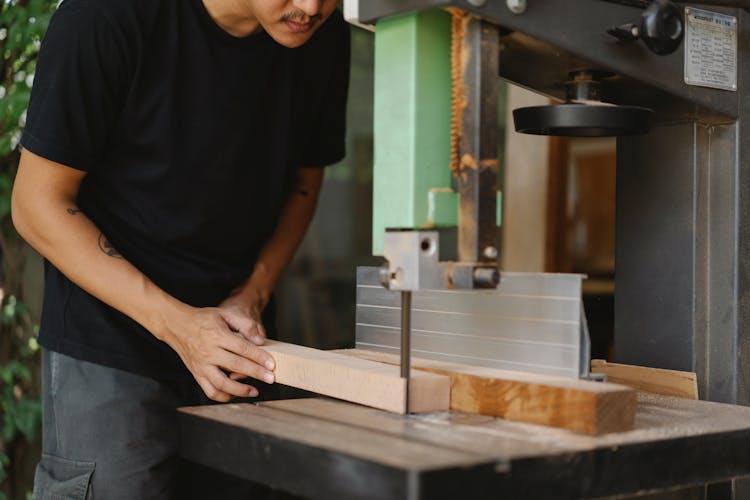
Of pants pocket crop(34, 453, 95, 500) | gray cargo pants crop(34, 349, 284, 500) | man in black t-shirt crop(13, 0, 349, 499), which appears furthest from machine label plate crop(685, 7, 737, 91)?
pants pocket crop(34, 453, 95, 500)

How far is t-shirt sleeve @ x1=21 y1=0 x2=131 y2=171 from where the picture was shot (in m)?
1.44

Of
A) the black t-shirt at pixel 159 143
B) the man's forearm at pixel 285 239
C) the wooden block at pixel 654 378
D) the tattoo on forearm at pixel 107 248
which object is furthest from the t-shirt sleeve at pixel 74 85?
the wooden block at pixel 654 378

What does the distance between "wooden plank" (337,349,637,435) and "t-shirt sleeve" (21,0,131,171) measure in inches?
28.1

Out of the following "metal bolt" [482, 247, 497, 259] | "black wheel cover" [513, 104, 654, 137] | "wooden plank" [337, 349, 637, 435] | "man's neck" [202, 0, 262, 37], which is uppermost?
"man's neck" [202, 0, 262, 37]

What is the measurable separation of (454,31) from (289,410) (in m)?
0.53

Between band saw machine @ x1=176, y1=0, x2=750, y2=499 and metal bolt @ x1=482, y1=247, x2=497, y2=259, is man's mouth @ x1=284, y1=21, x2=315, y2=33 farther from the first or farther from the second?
metal bolt @ x1=482, y1=247, x2=497, y2=259

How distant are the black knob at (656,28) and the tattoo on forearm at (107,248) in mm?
871

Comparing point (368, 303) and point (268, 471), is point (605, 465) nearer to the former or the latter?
point (268, 471)

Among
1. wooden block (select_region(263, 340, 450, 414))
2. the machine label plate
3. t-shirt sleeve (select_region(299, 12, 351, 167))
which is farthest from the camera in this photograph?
t-shirt sleeve (select_region(299, 12, 351, 167))

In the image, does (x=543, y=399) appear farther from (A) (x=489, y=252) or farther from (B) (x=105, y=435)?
(B) (x=105, y=435)

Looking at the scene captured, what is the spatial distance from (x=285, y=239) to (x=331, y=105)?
317mm

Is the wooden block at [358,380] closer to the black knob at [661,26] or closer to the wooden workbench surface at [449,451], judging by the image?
the wooden workbench surface at [449,451]

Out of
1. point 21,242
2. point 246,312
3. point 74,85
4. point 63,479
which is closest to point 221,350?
point 246,312

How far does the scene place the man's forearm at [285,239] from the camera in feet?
5.81
